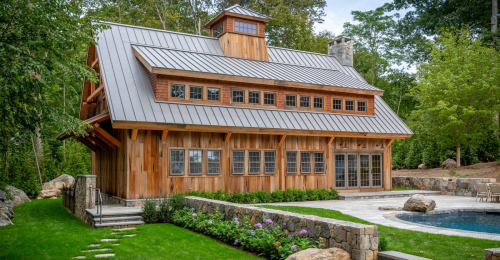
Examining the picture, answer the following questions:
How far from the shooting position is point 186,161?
47.6ft

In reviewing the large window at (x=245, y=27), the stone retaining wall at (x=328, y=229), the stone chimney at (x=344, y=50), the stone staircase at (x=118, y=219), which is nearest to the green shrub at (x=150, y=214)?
the stone staircase at (x=118, y=219)

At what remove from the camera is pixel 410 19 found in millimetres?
37188

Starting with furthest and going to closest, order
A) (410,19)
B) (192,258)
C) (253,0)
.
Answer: (410,19)
(253,0)
(192,258)

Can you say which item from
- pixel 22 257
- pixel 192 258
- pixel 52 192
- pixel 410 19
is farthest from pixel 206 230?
pixel 410 19

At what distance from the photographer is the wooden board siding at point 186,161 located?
13680mm

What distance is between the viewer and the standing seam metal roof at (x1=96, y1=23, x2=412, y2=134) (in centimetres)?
1391

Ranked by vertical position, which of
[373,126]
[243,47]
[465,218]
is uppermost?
[243,47]

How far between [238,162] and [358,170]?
6.13m

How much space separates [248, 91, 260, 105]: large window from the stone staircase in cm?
669

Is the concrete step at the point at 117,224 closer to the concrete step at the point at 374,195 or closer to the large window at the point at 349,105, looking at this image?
the concrete step at the point at 374,195

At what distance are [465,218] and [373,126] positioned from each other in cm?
637

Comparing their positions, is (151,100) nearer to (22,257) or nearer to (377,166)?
(22,257)

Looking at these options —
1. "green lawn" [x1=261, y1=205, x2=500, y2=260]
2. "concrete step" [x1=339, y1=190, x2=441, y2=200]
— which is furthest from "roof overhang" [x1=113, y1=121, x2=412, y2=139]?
"green lawn" [x1=261, y1=205, x2=500, y2=260]

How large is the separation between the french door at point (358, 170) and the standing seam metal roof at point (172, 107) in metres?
1.37
